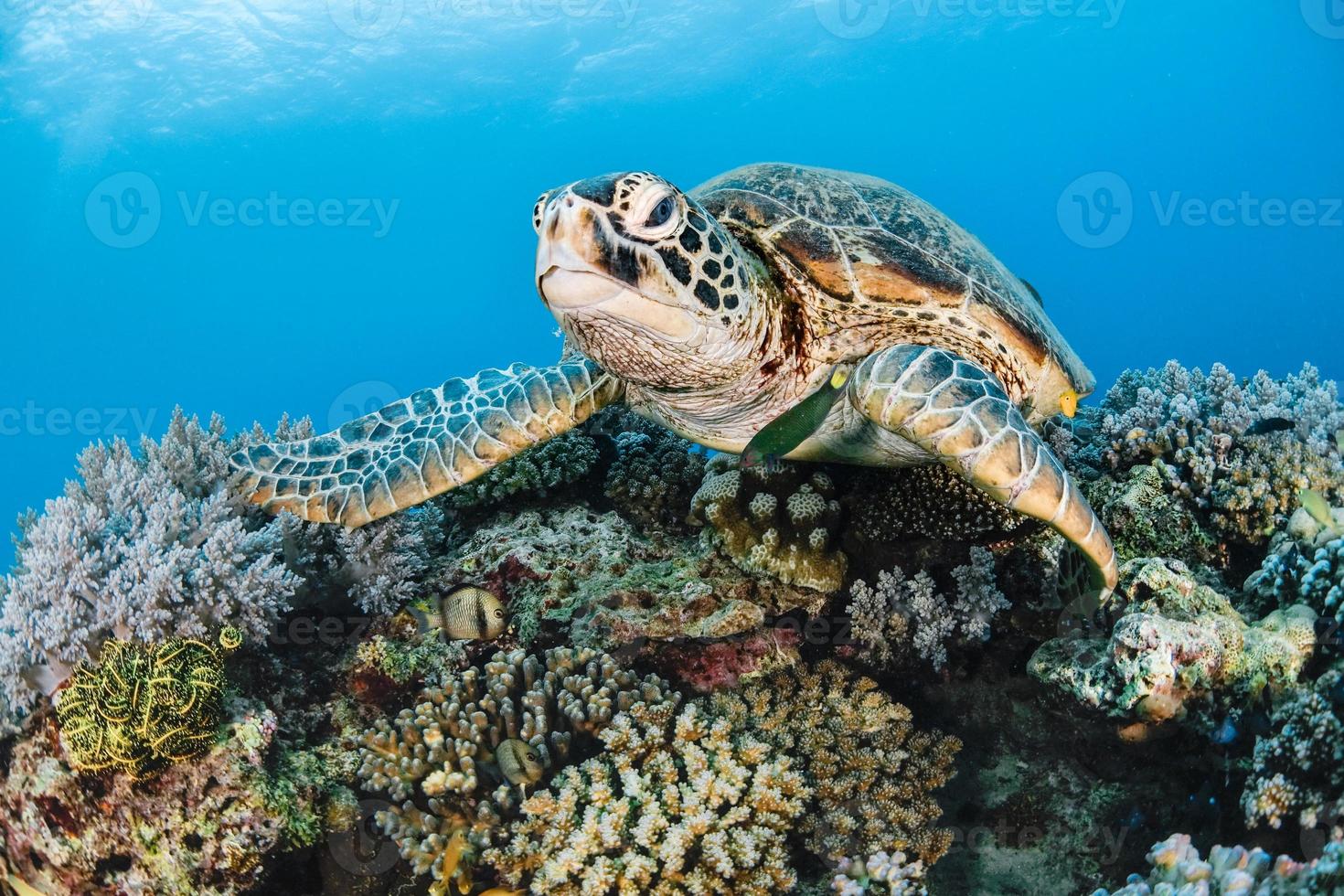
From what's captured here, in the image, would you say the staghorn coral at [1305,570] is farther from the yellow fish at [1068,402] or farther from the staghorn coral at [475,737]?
the staghorn coral at [475,737]

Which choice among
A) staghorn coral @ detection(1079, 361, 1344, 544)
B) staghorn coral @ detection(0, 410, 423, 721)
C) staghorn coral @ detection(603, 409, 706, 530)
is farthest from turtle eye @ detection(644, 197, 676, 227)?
staghorn coral @ detection(1079, 361, 1344, 544)

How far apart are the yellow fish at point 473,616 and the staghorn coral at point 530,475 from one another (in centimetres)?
83

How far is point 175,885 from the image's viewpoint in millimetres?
1930

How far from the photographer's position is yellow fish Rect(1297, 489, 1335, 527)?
2.46m

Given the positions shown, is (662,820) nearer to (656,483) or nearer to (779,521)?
(779,521)

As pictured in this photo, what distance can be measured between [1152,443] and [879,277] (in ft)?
5.33

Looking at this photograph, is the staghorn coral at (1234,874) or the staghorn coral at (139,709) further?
the staghorn coral at (139,709)

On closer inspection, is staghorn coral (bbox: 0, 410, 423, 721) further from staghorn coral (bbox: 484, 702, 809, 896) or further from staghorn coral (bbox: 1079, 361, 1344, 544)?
staghorn coral (bbox: 1079, 361, 1344, 544)

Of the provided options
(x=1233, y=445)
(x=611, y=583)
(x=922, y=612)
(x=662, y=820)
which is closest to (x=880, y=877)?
(x=662, y=820)

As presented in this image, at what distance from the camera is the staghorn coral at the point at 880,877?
6.09 ft

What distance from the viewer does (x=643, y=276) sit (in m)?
2.03

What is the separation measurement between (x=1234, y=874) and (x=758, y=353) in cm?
198

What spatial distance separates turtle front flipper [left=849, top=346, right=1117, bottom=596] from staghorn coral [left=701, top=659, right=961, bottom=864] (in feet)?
2.74

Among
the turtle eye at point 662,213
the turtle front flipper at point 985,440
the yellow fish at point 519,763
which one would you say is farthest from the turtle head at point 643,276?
the yellow fish at point 519,763
